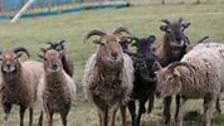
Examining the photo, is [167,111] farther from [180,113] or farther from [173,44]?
[173,44]

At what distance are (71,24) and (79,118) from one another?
73.4ft

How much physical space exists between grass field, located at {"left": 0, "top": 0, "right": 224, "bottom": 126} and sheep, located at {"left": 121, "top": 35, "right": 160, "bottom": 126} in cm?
54

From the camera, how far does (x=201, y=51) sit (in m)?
13.2

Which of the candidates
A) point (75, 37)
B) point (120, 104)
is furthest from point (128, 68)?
point (75, 37)

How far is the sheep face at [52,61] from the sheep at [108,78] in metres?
0.67

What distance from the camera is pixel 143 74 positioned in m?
13.1

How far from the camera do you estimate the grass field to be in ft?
47.9

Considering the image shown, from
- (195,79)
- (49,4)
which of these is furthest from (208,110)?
(49,4)

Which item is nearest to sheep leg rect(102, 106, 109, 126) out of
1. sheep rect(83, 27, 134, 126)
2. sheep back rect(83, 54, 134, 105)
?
sheep rect(83, 27, 134, 126)

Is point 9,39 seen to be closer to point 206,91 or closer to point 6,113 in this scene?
point 6,113

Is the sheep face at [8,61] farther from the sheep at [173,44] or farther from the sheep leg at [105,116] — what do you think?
the sheep at [173,44]

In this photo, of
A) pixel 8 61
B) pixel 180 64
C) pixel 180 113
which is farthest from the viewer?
pixel 8 61

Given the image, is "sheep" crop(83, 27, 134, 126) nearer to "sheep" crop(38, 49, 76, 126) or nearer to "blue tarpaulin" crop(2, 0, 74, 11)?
"sheep" crop(38, 49, 76, 126)

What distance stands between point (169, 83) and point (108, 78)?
1.12 m
